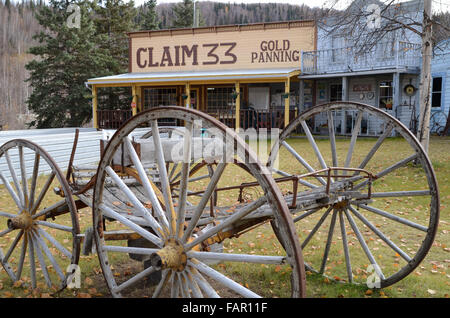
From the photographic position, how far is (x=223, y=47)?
21812 mm

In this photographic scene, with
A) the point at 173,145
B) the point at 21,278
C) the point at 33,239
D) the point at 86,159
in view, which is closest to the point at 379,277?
the point at 173,145

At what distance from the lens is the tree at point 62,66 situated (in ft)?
→ 82.2

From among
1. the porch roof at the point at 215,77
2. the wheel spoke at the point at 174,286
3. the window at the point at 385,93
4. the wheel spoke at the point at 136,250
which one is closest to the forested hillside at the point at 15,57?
the porch roof at the point at 215,77

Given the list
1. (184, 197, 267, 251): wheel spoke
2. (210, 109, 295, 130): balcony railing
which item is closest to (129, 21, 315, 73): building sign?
(210, 109, 295, 130): balcony railing

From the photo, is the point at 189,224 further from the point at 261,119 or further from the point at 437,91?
the point at 437,91

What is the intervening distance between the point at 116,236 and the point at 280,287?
1.82 meters

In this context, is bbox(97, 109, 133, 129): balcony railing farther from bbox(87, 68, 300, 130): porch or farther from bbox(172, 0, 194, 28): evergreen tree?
bbox(172, 0, 194, 28): evergreen tree

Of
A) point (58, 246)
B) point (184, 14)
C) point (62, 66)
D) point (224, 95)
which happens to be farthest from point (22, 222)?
point (184, 14)

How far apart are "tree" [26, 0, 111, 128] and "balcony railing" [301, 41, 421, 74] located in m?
13.6

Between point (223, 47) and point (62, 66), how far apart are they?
10719mm

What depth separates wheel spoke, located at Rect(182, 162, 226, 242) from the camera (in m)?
2.51

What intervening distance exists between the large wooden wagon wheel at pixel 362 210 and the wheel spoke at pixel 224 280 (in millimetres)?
866

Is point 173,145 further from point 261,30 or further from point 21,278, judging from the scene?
point 261,30

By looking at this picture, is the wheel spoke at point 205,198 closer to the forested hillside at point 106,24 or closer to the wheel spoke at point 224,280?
the wheel spoke at point 224,280
